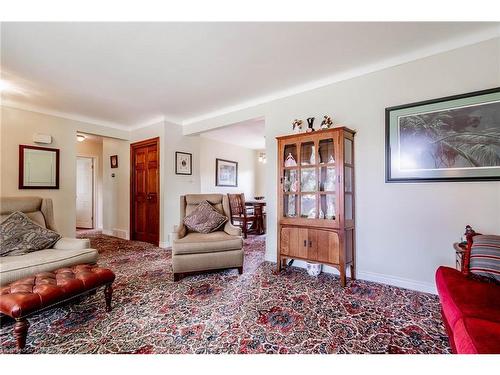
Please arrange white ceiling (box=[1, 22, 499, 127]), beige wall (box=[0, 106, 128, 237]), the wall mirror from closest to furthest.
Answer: white ceiling (box=[1, 22, 499, 127])
beige wall (box=[0, 106, 128, 237])
the wall mirror

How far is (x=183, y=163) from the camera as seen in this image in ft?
15.6

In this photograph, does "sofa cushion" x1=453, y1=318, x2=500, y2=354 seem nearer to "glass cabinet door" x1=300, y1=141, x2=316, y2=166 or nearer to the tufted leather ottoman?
"glass cabinet door" x1=300, y1=141, x2=316, y2=166

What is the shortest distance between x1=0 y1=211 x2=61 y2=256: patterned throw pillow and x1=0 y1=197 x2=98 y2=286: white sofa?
62mm

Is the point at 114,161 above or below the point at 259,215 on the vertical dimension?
above

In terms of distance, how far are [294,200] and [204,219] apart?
3.95ft

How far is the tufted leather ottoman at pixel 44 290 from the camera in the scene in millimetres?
1443

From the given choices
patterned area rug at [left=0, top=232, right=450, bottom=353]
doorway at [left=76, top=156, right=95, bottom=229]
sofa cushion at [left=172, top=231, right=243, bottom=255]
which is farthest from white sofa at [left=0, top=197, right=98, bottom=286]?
doorway at [left=76, top=156, right=95, bottom=229]

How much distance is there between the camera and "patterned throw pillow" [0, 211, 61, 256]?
88.1 inches

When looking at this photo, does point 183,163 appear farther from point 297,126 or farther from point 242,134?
point 297,126

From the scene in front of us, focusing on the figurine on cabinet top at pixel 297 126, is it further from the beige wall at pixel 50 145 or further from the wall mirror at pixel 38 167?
the wall mirror at pixel 38 167

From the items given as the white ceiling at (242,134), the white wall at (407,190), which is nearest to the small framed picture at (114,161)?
the white ceiling at (242,134)

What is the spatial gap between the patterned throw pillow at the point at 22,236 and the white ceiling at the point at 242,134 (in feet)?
10.3

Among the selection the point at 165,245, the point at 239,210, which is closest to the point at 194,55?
the point at 165,245

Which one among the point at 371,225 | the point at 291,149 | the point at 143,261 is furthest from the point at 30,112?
the point at 371,225
